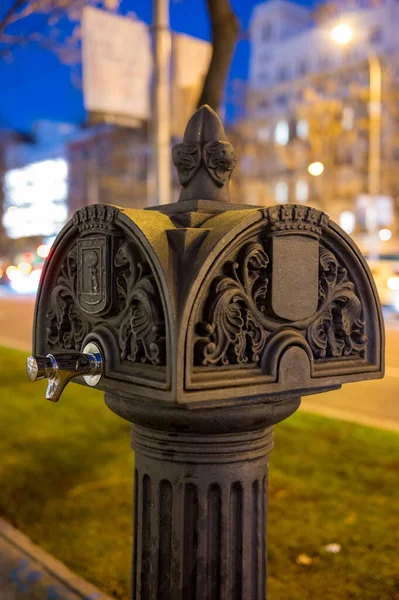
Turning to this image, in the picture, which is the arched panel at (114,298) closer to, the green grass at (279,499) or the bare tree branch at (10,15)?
the green grass at (279,499)

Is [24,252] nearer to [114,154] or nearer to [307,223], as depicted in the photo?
[114,154]

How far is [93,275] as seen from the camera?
1842 mm

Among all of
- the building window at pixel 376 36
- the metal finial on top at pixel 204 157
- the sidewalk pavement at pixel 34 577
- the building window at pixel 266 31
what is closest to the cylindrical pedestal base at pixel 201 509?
the metal finial on top at pixel 204 157

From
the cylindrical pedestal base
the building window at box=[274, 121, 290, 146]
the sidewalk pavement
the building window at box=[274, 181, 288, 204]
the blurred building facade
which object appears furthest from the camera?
the building window at box=[274, 181, 288, 204]

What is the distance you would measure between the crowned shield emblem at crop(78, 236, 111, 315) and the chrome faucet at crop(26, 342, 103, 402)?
13 centimetres

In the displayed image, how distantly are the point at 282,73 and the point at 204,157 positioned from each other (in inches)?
1773

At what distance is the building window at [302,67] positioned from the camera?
1655 inches

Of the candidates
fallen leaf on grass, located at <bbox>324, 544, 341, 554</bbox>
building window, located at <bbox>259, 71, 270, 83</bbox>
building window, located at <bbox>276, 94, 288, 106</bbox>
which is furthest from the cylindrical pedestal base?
building window, located at <bbox>259, 71, 270, 83</bbox>

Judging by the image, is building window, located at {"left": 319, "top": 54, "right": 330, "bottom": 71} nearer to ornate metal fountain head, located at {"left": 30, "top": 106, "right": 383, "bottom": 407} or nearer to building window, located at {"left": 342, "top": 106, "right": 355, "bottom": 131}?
building window, located at {"left": 342, "top": 106, "right": 355, "bottom": 131}

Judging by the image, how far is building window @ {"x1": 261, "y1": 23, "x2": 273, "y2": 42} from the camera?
1853 inches

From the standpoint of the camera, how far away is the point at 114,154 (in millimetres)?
37562

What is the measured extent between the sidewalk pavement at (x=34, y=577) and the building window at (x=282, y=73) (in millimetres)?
43926

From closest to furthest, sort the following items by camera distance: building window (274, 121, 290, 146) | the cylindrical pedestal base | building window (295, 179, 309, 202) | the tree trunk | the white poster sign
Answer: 1. the cylindrical pedestal base
2. the white poster sign
3. the tree trunk
4. building window (274, 121, 290, 146)
5. building window (295, 179, 309, 202)

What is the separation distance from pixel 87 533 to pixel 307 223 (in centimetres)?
253
